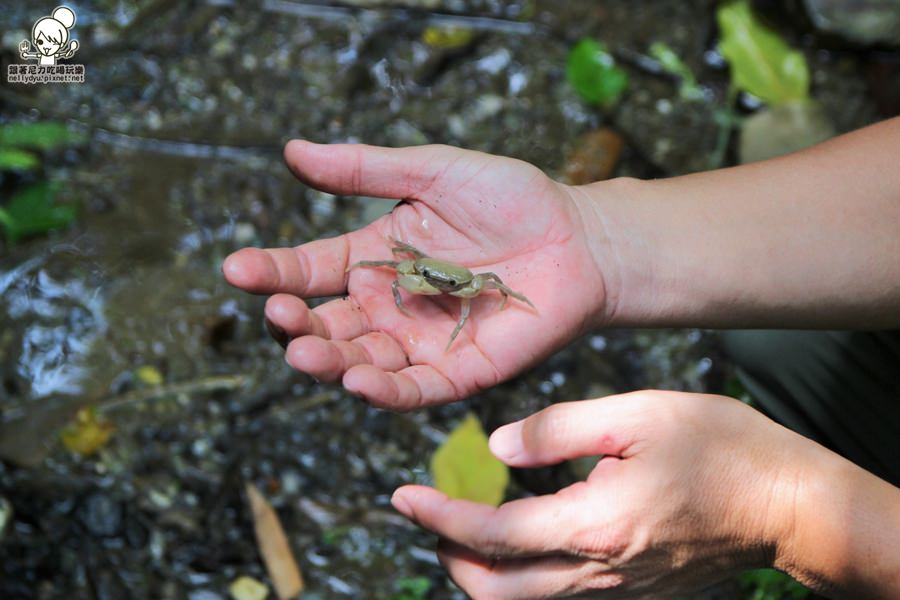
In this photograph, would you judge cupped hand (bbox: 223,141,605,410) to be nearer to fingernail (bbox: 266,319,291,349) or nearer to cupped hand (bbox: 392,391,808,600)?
fingernail (bbox: 266,319,291,349)

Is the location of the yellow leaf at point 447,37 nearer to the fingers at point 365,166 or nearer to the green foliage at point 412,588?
the fingers at point 365,166

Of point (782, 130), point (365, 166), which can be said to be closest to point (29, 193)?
point (365, 166)

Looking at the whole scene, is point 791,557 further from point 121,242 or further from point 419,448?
point 121,242

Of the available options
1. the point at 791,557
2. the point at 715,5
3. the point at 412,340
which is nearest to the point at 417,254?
the point at 412,340

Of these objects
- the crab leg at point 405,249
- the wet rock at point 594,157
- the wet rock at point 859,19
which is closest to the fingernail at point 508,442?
Result: the crab leg at point 405,249

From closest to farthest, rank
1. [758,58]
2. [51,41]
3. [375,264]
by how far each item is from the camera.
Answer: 1. [375,264]
2. [51,41]
3. [758,58]

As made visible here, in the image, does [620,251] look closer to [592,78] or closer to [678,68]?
[592,78]
